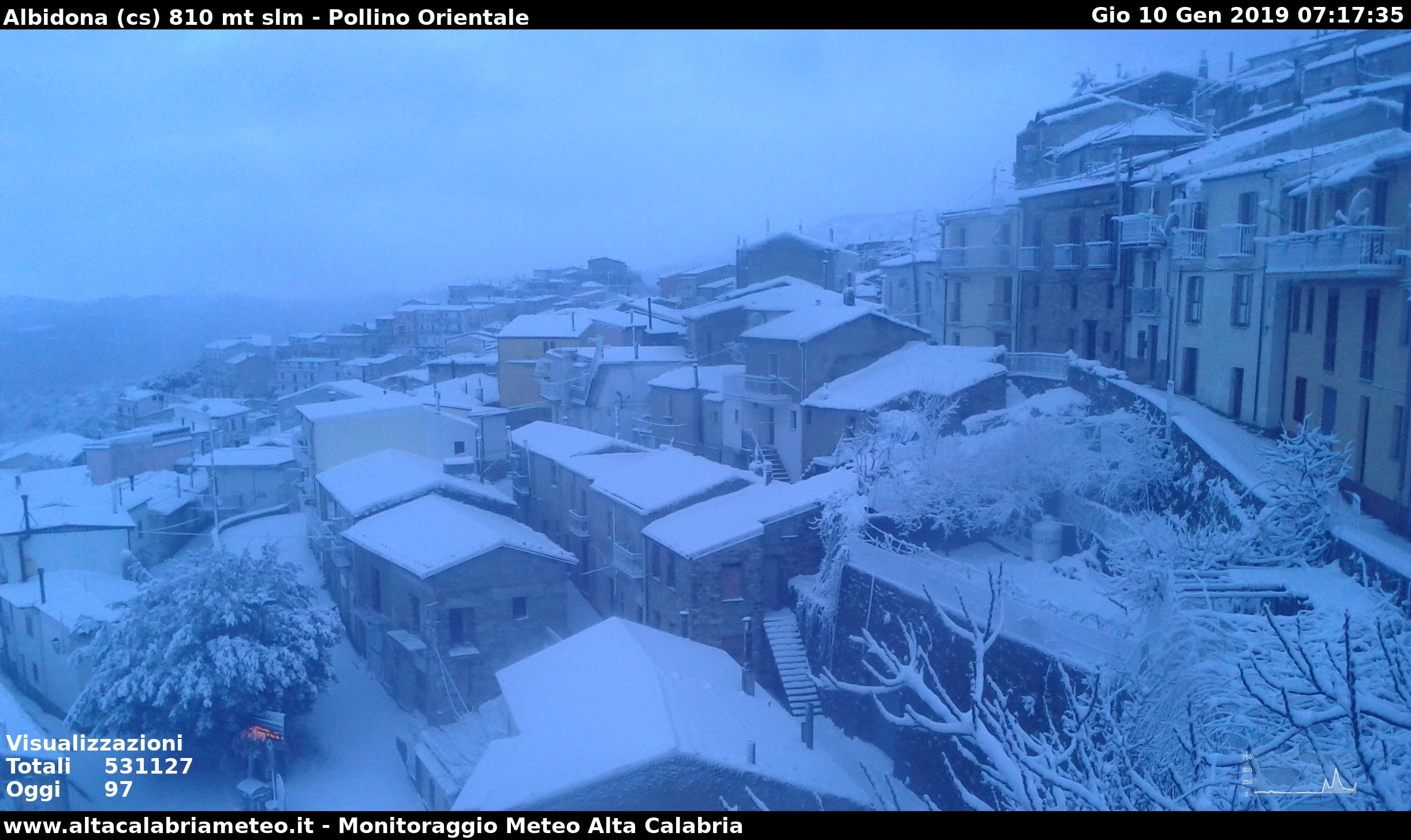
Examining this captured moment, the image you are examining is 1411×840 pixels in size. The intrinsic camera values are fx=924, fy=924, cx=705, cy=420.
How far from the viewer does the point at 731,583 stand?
8.08 meters

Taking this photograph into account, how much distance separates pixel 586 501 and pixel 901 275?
7.88 metres

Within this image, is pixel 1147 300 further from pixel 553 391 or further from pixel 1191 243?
pixel 553 391

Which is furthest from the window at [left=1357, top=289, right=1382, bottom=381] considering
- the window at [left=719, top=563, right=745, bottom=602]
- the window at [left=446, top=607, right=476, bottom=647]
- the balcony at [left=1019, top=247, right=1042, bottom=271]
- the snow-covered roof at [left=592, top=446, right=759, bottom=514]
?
the window at [left=446, top=607, right=476, bottom=647]

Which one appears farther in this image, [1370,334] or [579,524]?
Answer: [579,524]

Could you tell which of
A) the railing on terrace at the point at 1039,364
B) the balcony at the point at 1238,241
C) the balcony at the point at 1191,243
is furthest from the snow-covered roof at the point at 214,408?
the balcony at the point at 1238,241

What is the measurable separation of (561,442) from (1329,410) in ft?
27.6

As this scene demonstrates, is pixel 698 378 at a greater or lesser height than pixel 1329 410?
lesser

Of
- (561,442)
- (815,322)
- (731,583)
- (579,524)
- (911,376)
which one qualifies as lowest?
(579,524)

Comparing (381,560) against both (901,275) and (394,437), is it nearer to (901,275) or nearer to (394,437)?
(394,437)

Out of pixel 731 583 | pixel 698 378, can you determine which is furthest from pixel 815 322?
pixel 731 583

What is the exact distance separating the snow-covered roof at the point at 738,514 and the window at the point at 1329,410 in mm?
3567

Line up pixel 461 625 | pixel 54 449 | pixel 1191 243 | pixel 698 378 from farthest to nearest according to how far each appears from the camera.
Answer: pixel 54 449, pixel 698 378, pixel 461 625, pixel 1191 243

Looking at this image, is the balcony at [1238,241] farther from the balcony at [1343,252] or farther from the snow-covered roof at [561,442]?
the snow-covered roof at [561,442]
